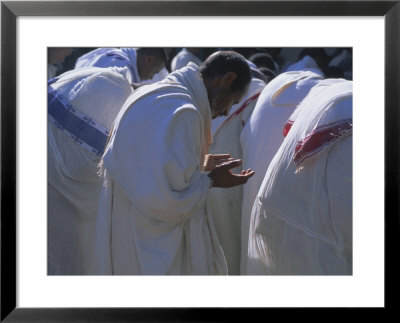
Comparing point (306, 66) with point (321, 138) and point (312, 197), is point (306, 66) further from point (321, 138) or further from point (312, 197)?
point (312, 197)

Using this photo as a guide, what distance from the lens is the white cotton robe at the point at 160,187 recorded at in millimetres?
5980

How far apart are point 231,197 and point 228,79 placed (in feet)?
1.62

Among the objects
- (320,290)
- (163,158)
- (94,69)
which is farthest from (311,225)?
(94,69)

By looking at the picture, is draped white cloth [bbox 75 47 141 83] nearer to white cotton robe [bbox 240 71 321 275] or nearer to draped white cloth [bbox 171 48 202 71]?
draped white cloth [bbox 171 48 202 71]

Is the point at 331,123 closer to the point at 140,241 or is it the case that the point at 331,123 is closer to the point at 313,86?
the point at 313,86

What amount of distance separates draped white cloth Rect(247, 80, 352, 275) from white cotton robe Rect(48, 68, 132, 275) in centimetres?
68

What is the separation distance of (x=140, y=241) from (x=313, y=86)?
957 mm

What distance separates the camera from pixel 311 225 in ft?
19.9

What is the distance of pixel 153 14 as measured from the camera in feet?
19.5

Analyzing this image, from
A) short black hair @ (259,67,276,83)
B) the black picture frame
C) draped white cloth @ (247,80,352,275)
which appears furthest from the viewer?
short black hair @ (259,67,276,83)

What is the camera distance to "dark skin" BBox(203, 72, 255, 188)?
20.0 ft

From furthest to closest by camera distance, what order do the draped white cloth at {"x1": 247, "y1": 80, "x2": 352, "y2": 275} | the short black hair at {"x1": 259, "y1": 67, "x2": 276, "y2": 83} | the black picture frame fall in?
the short black hair at {"x1": 259, "y1": 67, "x2": 276, "y2": 83}, the draped white cloth at {"x1": 247, "y1": 80, "x2": 352, "y2": 275}, the black picture frame

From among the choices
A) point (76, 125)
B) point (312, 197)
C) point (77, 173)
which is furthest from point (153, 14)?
point (312, 197)

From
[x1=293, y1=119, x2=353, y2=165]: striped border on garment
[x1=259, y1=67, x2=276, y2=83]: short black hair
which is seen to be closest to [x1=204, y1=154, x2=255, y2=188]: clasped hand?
[x1=293, y1=119, x2=353, y2=165]: striped border on garment
